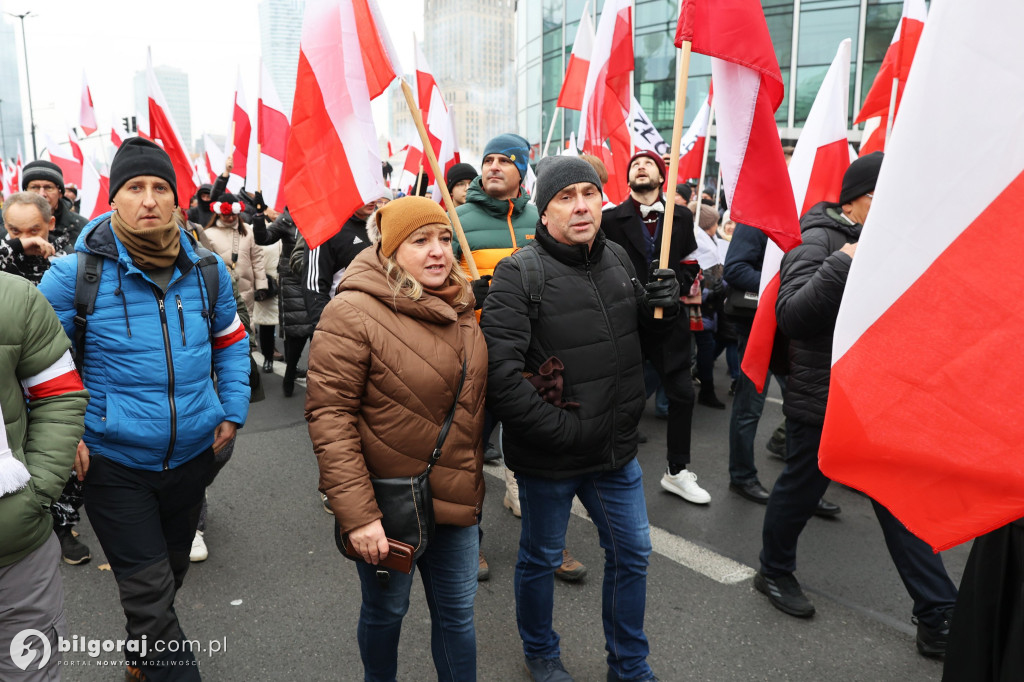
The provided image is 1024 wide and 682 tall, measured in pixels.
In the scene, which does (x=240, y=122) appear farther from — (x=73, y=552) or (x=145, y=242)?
(x=145, y=242)

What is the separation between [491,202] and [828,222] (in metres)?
1.64

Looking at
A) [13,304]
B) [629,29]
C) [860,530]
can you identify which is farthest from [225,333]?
[629,29]

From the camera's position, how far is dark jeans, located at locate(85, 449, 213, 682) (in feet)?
8.23

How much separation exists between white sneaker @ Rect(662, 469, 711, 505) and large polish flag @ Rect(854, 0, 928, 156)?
2.68 metres

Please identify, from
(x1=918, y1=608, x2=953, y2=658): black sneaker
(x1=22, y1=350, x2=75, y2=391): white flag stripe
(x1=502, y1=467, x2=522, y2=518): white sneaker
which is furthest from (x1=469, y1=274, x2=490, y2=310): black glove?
(x1=918, y1=608, x2=953, y2=658): black sneaker

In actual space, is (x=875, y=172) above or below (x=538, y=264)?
above

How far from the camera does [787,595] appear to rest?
342 cm

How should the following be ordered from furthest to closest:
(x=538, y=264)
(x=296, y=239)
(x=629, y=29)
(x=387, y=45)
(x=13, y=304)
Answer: (x=296, y=239) → (x=629, y=29) → (x=387, y=45) → (x=538, y=264) → (x=13, y=304)

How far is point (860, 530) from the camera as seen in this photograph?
4.30m

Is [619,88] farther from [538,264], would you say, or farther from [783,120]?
[783,120]

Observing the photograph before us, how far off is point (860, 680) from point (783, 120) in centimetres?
2472

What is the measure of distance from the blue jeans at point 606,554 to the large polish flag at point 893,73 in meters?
3.81

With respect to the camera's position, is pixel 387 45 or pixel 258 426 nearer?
pixel 387 45

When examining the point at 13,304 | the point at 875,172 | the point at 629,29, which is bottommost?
the point at 13,304
